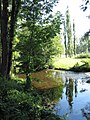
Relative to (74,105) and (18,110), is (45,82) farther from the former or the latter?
(18,110)

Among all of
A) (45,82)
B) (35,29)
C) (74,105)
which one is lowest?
(45,82)

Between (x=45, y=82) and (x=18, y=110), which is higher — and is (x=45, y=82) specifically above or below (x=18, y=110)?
below

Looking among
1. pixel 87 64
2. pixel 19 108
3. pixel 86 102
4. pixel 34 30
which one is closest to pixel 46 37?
pixel 34 30

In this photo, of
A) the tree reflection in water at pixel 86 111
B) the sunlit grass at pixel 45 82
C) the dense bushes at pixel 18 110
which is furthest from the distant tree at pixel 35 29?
the dense bushes at pixel 18 110

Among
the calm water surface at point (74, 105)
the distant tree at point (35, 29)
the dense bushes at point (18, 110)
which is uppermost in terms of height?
the distant tree at point (35, 29)

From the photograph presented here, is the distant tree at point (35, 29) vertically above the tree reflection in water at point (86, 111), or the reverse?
the distant tree at point (35, 29)

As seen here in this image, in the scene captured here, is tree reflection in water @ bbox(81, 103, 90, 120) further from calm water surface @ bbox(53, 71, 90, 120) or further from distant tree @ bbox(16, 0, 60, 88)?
distant tree @ bbox(16, 0, 60, 88)

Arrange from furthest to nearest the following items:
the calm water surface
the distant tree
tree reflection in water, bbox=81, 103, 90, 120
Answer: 1. the distant tree
2. the calm water surface
3. tree reflection in water, bbox=81, 103, 90, 120

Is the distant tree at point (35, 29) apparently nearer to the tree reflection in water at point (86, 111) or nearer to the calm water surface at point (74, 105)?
the calm water surface at point (74, 105)

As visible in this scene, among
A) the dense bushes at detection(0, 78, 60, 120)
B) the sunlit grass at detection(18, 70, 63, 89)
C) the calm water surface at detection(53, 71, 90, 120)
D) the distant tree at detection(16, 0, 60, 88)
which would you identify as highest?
the distant tree at detection(16, 0, 60, 88)

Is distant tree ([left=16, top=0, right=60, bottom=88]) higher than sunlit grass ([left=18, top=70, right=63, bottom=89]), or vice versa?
distant tree ([left=16, top=0, right=60, bottom=88])

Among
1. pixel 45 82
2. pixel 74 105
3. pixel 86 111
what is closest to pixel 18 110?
pixel 86 111

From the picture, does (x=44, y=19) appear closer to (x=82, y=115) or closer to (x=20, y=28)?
(x=20, y=28)

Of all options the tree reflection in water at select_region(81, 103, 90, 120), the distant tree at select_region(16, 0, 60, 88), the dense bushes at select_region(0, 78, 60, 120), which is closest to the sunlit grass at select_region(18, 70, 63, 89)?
the distant tree at select_region(16, 0, 60, 88)
